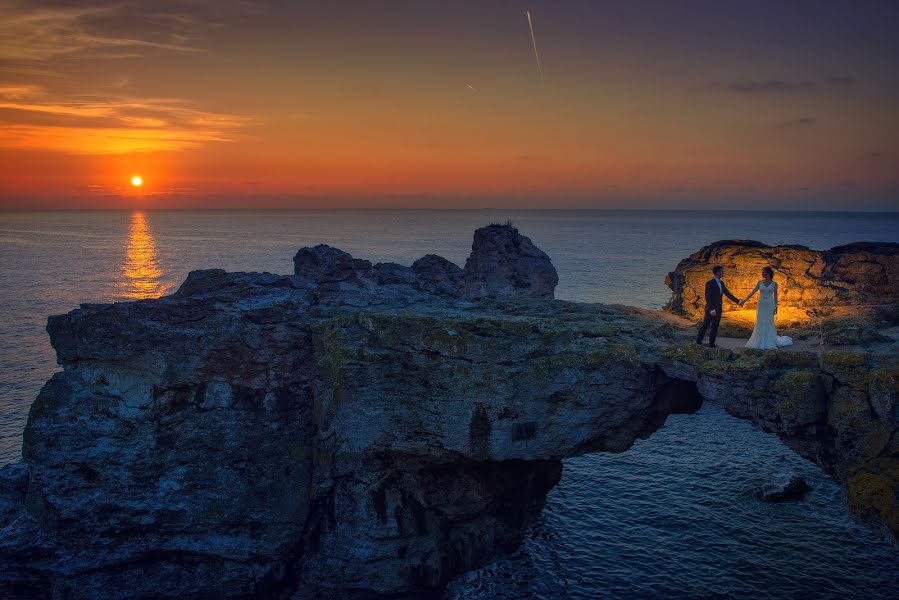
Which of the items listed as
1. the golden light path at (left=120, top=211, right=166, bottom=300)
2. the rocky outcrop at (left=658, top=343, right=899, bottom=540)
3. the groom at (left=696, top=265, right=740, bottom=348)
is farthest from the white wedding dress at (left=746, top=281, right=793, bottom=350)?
the golden light path at (left=120, top=211, right=166, bottom=300)

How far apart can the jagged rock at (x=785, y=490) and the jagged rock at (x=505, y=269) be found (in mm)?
17735

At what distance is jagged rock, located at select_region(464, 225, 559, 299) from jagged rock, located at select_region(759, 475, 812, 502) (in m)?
17.7

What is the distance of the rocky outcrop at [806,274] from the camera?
2792 cm

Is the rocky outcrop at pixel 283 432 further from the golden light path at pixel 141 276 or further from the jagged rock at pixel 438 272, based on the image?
the golden light path at pixel 141 276

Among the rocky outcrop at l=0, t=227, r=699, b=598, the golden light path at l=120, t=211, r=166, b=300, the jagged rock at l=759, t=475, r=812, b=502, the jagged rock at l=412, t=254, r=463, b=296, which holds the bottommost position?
the golden light path at l=120, t=211, r=166, b=300

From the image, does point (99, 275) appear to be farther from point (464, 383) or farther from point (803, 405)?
point (803, 405)

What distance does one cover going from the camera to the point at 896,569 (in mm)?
25781

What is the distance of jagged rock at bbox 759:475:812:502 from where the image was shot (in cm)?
3169

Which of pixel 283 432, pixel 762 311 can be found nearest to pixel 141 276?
pixel 283 432

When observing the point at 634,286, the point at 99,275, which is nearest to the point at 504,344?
the point at 634,286

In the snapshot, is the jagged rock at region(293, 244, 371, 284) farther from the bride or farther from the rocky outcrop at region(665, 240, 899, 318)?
the bride

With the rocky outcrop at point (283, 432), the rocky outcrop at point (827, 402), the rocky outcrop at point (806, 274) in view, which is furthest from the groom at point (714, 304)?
the rocky outcrop at point (806, 274)

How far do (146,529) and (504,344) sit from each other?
49.2ft

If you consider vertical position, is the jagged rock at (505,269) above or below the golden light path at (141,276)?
above
